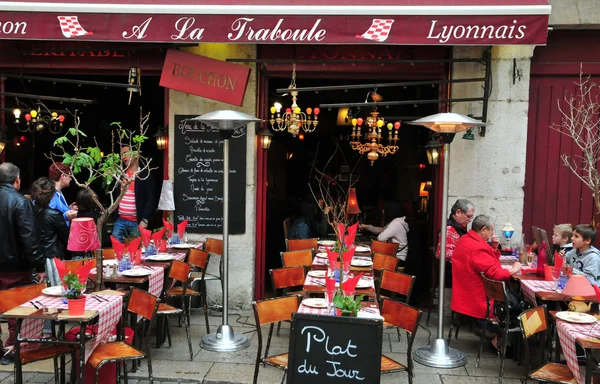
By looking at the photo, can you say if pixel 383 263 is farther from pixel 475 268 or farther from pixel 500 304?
pixel 500 304

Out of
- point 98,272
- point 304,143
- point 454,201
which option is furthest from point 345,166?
point 98,272

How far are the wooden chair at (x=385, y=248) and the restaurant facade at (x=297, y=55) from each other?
0.76 m

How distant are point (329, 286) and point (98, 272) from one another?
2270mm

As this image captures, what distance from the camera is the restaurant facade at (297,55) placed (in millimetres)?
7012

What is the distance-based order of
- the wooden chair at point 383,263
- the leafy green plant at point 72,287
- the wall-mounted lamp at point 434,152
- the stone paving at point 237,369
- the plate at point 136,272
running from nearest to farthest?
the leafy green plant at point 72,287, the stone paving at point 237,369, the plate at point 136,272, the wooden chair at point 383,263, the wall-mounted lamp at point 434,152

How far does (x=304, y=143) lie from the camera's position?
13977 mm

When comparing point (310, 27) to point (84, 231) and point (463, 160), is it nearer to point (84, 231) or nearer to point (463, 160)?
point (463, 160)

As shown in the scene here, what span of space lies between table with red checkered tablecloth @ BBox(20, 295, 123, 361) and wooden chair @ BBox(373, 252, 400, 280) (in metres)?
3.28

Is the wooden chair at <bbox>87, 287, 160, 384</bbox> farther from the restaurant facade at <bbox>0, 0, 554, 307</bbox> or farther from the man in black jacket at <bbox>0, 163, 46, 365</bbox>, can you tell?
the restaurant facade at <bbox>0, 0, 554, 307</bbox>

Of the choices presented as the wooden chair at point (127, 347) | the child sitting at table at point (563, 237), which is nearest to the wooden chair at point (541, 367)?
the child sitting at table at point (563, 237)

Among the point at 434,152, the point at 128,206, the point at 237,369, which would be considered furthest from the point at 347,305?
the point at 128,206

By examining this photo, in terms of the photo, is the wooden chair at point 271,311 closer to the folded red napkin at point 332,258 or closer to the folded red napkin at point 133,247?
the folded red napkin at point 332,258

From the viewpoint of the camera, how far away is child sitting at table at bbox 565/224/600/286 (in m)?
5.92

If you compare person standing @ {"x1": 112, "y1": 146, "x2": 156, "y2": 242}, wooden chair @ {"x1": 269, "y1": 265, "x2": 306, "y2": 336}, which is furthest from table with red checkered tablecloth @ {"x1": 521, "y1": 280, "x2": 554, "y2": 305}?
person standing @ {"x1": 112, "y1": 146, "x2": 156, "y2": 242}
